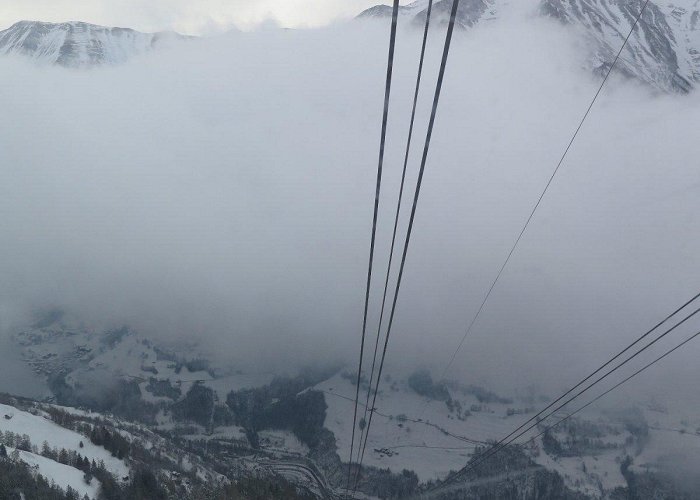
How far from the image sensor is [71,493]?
6250 inches

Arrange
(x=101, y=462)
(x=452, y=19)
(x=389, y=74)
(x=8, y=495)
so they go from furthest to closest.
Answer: (x=101, y=462) → (x=8, y=495) → (x=389, y=74) → (x=452, y=19)

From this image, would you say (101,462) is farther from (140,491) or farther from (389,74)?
(389,74)

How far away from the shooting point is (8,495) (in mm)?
Answer: 134625

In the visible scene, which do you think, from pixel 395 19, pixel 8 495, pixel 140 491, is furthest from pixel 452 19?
pixel 140 491

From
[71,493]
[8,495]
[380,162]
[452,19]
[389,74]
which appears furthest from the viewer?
[71,493]

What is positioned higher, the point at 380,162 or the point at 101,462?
the point at 380,162

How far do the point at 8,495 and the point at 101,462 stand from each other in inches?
2597

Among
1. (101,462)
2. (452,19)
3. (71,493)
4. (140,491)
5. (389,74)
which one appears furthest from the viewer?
(101,462)

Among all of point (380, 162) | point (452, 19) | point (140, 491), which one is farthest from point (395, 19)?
point (140, 491)

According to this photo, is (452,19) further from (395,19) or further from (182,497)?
(182,497)

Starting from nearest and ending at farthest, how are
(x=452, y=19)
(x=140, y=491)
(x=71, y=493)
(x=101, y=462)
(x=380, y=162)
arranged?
(x=452, y=19), (x=380, y=162), (x=71, y=493), (x=140, y=491), (x=101, y=462)

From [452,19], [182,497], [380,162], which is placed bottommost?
[182,497]

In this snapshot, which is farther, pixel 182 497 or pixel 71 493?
pixel 182 497

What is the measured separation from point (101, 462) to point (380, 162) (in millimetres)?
213003
